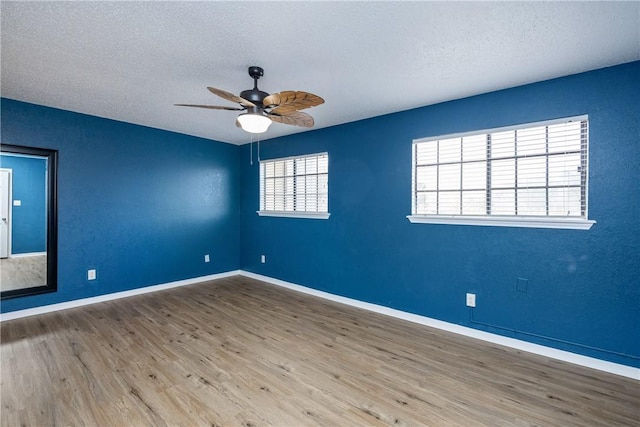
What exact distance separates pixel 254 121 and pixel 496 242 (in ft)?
8.30

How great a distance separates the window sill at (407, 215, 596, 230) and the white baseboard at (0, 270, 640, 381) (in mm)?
1080

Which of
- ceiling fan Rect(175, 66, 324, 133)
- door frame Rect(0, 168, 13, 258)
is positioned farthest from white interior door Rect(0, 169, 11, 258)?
ceiling fan Rect(175, 66, 324, 133)

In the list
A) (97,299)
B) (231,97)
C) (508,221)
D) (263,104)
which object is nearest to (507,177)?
(508,221)

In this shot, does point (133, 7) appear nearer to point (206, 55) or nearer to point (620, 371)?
point (206, 55)

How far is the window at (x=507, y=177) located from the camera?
8.25ft

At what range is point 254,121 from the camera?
7.51ft

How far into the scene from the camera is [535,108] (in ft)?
8.66

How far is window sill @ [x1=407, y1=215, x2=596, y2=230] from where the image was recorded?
2.45 metres

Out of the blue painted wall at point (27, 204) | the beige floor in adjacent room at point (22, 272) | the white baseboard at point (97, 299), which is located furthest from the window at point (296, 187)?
the blue painted wall at point (27, 204)

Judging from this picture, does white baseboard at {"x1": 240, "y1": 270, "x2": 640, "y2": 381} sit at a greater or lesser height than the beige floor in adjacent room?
lesser

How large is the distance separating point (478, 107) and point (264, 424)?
3.27m

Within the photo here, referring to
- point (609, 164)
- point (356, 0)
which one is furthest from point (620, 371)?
point (356, 0)

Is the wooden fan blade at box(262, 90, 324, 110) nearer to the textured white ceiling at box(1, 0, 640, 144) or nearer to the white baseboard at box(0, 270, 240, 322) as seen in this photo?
the textured white ceiling at box(1, 0, 640, 144)

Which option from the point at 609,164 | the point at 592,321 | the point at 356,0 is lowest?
the point at 592,321
